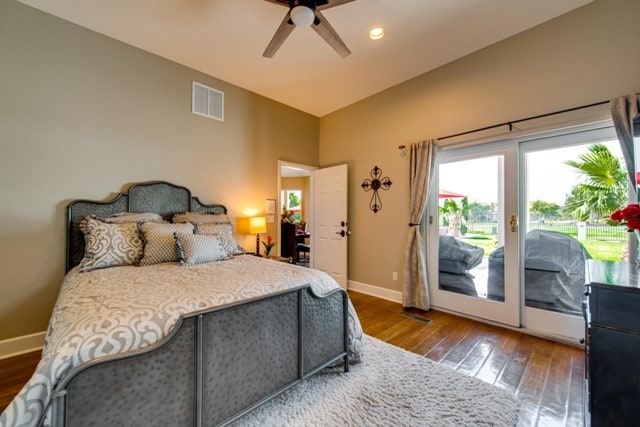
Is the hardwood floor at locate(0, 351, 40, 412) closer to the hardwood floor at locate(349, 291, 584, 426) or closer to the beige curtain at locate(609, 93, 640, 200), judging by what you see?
the hardwood floor at locate(349, 291, 584, 426)

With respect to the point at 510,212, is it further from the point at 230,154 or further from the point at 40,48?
the point at 40,48

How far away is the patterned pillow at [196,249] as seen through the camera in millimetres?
2310

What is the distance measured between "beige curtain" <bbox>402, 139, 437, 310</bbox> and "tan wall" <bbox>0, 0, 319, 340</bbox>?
2.65 m

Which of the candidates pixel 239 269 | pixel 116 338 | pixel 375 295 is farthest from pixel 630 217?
pixel 375 295

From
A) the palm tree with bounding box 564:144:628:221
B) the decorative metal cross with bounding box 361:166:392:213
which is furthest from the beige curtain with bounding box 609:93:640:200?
the decorative metal cross with bounding box 361:166:392:213

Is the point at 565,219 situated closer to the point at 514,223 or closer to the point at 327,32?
the point at 514,223

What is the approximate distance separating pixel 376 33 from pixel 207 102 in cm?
226

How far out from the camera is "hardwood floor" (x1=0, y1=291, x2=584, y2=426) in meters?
1.68

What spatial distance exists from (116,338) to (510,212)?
3409mm

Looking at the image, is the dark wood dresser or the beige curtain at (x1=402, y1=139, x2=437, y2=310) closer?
the dark wood dresser

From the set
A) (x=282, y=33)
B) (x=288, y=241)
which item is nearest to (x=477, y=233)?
(x=282, y=33)

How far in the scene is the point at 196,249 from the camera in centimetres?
235

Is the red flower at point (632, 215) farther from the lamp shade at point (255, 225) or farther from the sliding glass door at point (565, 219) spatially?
the lamp shade at point (255, 225)

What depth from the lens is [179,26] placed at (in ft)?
8.48
